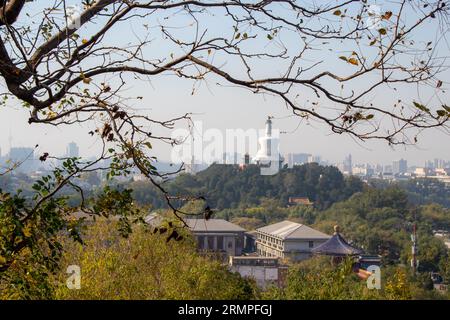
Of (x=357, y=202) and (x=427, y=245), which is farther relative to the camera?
(x=357, y=202)

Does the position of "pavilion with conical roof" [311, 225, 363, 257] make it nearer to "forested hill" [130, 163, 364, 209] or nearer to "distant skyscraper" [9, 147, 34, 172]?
"forested hill" [130, 163, 364, 209]

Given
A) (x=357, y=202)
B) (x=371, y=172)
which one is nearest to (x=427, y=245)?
(x=357, y=202)

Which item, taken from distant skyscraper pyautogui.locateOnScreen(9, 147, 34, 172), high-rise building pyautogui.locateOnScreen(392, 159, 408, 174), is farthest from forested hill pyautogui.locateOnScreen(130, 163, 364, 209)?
high-rise building pyautogui.locateOnScreen(392, 159, 408, 174)

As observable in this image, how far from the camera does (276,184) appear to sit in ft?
129

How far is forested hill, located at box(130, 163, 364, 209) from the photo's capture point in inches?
1336

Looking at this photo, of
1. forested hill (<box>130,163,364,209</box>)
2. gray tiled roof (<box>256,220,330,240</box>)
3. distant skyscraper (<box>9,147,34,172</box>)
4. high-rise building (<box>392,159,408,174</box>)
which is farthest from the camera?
high-rise building (<box>392,159,408,174</box>)

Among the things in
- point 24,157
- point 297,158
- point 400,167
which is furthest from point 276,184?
point 400,167

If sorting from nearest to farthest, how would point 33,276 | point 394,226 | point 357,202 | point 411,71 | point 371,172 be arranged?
point 411,71 → point 33,276 → point 394,226 → point 357,202 → point 371,172

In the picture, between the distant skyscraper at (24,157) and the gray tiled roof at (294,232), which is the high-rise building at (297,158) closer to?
the gray tiled roof at (294,232)

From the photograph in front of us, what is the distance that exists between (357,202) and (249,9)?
3178 centimetres

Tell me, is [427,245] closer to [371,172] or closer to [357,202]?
[357,202]

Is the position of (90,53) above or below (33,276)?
above

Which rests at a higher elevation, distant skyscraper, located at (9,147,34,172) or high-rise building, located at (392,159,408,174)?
high-rise building, located at (392,159,408,174)
